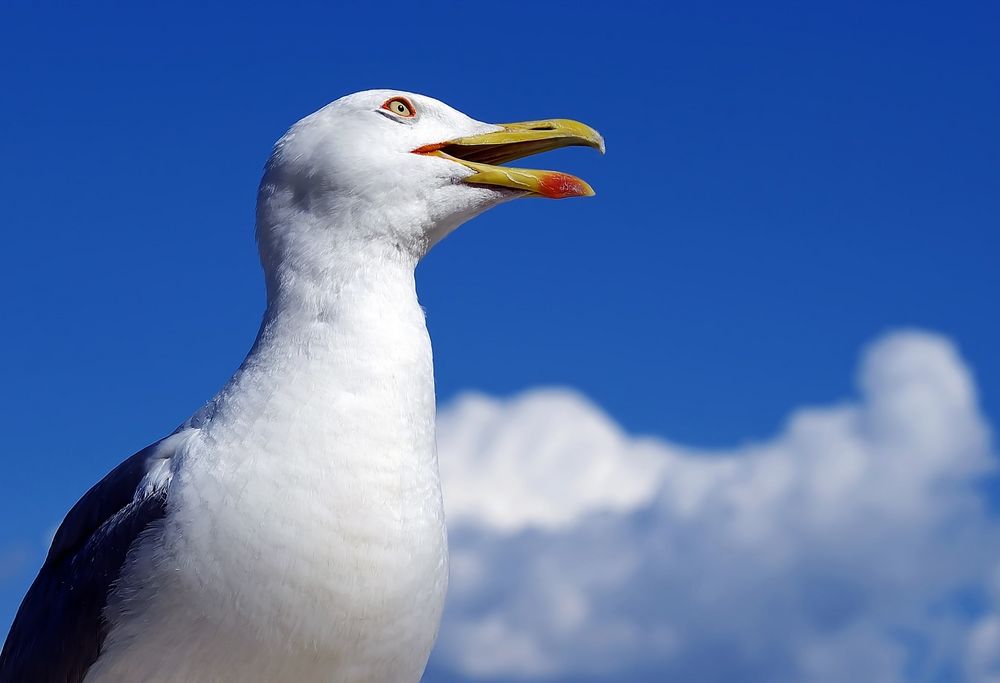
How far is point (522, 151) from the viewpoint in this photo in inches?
228

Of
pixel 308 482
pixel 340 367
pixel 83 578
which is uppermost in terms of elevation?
pixel 340 367

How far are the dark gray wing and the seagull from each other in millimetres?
10

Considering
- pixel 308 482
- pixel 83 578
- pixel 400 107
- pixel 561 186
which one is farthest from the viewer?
pixel 400 107

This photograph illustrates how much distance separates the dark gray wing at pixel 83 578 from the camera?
16.1 feet

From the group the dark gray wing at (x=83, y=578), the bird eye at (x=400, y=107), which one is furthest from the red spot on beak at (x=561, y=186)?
the dark gray wing at (x=83, y=578)

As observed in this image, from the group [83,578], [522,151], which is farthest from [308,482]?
[522,151]

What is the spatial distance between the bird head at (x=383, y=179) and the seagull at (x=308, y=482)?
1cm

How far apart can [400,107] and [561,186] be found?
912 mm

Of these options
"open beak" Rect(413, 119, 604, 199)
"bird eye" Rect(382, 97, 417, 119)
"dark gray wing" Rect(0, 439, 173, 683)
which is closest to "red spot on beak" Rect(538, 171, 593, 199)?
"open beak" Rect(413, 119, 604, 199)

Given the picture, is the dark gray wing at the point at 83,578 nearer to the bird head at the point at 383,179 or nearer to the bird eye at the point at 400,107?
the bird head at the point at 383,179

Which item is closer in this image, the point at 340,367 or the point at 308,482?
the point at 308,482

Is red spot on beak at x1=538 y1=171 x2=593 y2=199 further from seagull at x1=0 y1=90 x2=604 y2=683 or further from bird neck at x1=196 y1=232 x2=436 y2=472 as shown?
bird neck at x1=196 y1=232 x2=436 y2=472

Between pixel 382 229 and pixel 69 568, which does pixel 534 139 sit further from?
pixel 69 568

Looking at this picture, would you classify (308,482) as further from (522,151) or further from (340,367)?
(522,151)
